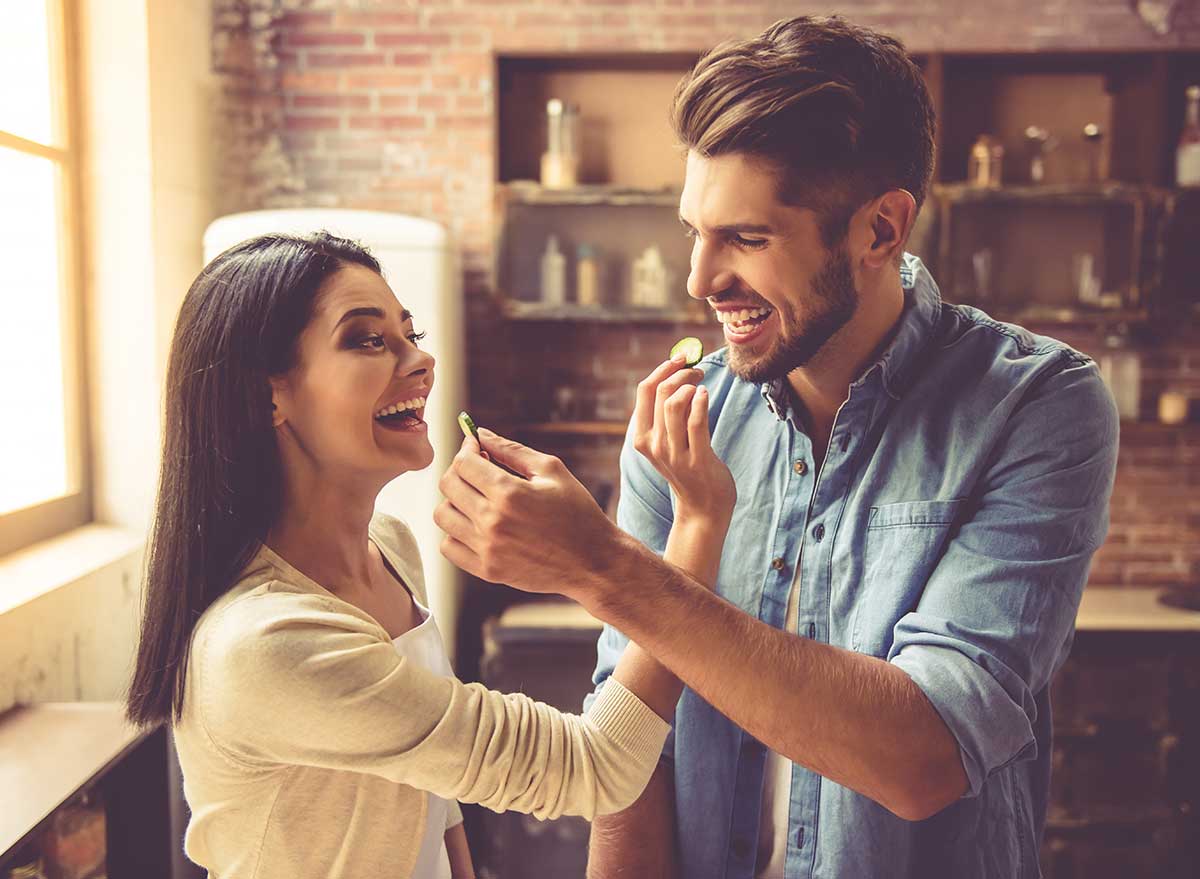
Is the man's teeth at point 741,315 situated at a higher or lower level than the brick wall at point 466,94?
lower

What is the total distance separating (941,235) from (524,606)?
2.03 m

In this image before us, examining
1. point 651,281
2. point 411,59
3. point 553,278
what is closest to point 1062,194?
point 651,281

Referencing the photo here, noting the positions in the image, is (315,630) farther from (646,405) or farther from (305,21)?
(305,21)

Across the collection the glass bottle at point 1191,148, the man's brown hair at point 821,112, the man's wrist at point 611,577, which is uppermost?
the glass bottle at point 1191,148

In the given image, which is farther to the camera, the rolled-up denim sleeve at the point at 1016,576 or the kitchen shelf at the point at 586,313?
the kitchen shelf at the point at 586,313

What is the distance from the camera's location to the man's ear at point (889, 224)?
4.50ft

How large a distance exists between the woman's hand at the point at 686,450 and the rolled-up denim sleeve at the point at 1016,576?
0.28 meters

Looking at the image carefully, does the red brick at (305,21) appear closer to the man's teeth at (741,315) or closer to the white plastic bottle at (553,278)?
the white plastic bottle at (553,278)

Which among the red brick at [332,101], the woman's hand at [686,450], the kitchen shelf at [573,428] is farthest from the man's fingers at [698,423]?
the red brick at [332,101]

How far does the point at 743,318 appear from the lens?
1.39 metres

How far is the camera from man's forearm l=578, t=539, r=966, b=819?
1081 mm

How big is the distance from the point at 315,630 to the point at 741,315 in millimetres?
708

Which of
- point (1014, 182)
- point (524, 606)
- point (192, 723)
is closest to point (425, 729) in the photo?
point (192, 723)

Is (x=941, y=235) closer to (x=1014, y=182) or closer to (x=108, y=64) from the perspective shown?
(x=1014, y=182)
